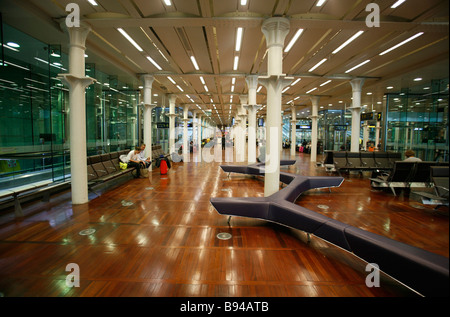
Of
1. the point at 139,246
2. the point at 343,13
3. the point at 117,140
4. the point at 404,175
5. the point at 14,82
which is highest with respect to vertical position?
the point at 343,13

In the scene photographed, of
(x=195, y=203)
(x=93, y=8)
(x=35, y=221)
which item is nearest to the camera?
(x=35, y=221)

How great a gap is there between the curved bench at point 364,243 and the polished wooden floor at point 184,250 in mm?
242

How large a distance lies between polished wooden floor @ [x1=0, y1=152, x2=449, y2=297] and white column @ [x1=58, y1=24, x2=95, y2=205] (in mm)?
556

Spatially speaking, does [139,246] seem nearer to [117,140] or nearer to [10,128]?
[10,128]

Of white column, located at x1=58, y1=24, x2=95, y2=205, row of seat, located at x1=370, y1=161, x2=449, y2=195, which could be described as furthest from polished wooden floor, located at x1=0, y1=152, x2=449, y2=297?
row of seat, located at x1=370, y1=161, x2=449, y2=195

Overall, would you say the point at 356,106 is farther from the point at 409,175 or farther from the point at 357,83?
the point at 409,175

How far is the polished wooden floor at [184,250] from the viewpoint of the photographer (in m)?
2.56

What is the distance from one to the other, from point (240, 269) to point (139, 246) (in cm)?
165

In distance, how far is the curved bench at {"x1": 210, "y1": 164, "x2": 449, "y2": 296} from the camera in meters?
2.07

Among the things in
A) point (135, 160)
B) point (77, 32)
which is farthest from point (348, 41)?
point (135, 160)

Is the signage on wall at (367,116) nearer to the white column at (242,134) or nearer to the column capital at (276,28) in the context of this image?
the white column at (242,134)

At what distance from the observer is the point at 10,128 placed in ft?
24.8

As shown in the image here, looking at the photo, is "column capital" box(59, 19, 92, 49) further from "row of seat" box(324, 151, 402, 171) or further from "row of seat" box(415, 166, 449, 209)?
"row of seat" box(324, 151, 402, 171)

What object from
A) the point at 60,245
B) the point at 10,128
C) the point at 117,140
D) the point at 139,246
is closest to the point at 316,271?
the point at 139,246
